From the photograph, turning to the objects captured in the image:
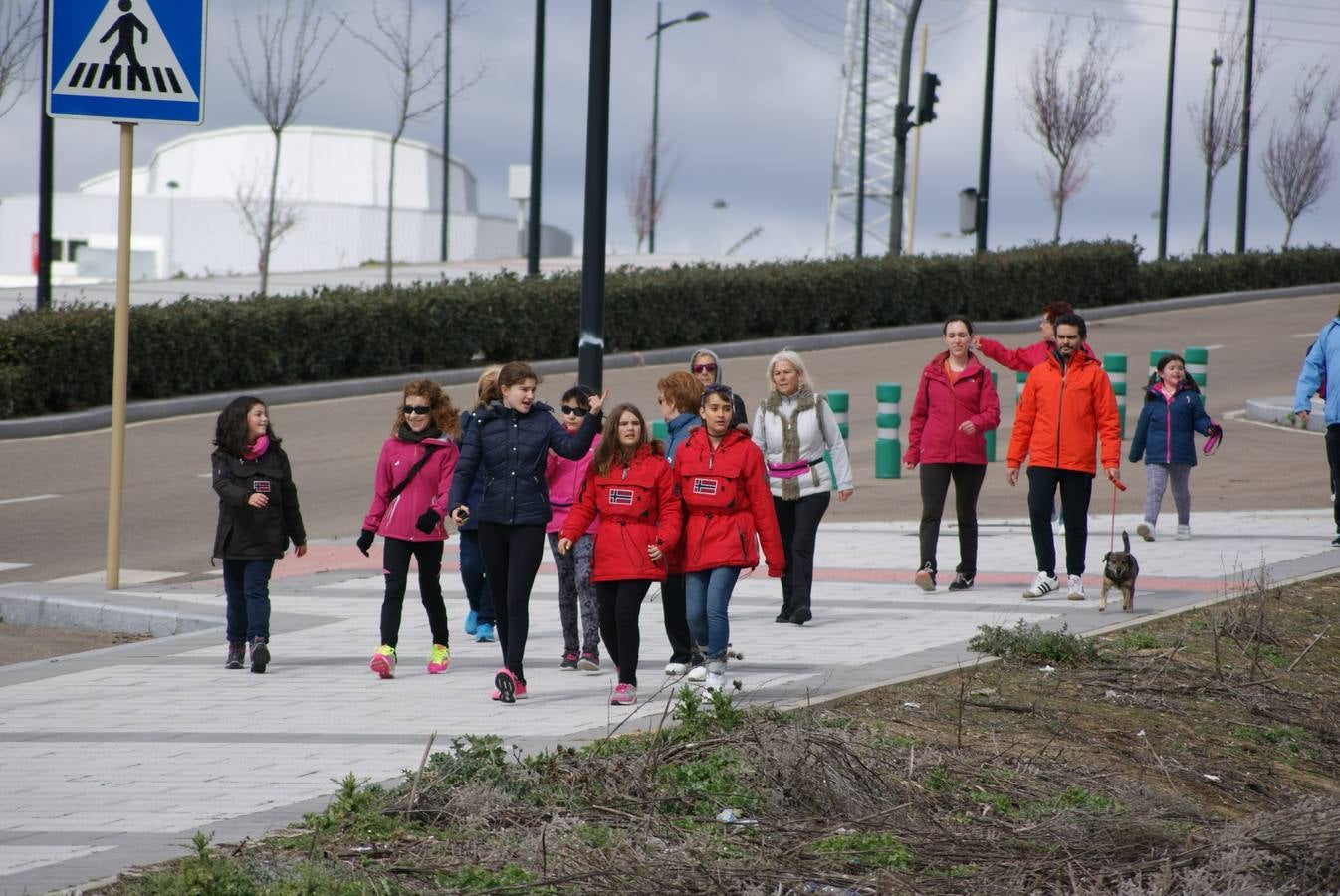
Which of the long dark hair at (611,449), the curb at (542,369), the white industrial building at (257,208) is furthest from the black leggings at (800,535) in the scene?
the white industrial building at (257,208)

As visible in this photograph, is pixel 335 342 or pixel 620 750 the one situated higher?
pixel 335 342

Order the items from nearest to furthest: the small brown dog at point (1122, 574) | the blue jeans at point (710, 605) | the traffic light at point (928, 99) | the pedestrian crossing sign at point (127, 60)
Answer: the blue jeans at point (710, 605) < the small brown dog at point (1122, 574) < the pedestrian crossing sign at point (127, 60) < the traffic light at point (928, 99)

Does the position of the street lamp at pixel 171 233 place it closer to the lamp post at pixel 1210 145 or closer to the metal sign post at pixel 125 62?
the lamp post at pixel 1210 145

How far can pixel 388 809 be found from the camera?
579 centimetres

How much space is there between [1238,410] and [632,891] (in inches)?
800

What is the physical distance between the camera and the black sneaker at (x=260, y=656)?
9039mm

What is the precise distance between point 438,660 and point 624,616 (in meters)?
1.39

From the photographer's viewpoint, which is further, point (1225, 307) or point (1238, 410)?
point (1225, 307)

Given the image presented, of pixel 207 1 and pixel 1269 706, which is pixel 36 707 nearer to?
pixel 207 1

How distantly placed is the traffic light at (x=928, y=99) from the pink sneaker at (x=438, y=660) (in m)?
21.2

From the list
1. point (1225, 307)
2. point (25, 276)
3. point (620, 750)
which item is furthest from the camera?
point (25, 276)

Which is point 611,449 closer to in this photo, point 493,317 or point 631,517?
point 631,517

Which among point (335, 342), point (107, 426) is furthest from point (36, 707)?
point (335, 342)

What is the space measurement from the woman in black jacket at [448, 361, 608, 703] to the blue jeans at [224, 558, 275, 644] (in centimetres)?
141
